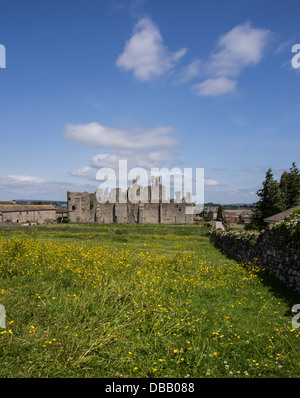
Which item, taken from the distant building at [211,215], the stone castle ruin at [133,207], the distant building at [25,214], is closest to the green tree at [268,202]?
the stone castle ruin at [133,207]

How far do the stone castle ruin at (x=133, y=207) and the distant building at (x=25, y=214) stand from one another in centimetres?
1173

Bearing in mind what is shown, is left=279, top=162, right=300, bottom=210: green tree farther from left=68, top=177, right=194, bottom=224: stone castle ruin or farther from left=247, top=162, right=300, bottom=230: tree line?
left=68, top=177, right=194, bottom=224: stone castle ruin

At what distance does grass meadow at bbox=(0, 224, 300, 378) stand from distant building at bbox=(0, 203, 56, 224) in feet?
199

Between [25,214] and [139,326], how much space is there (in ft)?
228

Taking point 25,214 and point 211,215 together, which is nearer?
point 25,214

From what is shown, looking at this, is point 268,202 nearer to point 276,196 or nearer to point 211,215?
point 276,196

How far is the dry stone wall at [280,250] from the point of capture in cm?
862

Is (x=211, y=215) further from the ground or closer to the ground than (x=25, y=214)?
closer to the ground

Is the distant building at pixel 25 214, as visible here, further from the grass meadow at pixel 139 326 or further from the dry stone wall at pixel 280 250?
the dry stone wall at pixel 280 250

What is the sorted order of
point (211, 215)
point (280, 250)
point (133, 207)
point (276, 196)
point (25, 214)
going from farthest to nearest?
1. point (211, 215)
2. point (25, 214)
3. point (133, 207)
4. point (276, 196)
5. point (280, 250)

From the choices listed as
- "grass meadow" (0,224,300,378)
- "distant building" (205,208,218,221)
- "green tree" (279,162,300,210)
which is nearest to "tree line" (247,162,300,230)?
"green tree" (279,162,300,210)

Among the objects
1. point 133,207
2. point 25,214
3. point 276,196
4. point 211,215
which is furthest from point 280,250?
point 211,215

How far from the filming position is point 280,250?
1002cm

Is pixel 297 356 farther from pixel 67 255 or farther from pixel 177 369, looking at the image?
pixel 67 255
